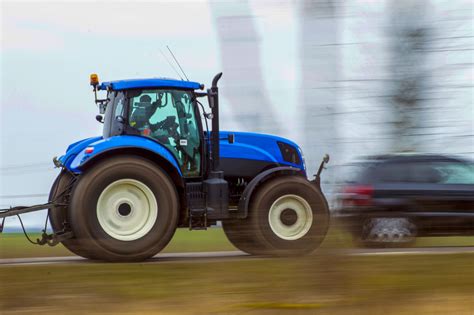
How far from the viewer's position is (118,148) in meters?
10.6

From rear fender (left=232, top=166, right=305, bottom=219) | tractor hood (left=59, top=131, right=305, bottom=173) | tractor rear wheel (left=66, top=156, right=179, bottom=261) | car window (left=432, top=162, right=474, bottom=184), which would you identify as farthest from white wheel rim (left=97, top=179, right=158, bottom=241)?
car window (left=432, top=162, right=474, bottom=184)

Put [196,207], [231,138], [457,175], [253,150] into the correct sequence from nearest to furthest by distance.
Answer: [196,207] < [231,138] < [253,150] < [457,175]

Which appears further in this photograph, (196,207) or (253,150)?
(253,150)

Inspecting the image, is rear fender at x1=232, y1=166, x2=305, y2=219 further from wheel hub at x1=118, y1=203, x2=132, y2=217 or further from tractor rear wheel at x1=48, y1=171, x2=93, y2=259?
tractor rear wheel at x1=48, y1=171, x2=93, y2=259

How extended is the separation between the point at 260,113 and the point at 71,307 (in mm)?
2120

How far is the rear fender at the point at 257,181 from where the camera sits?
10912 mm

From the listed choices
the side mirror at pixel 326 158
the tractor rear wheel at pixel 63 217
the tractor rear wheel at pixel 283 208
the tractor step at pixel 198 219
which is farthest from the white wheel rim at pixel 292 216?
the side mirror at pixel 326 158

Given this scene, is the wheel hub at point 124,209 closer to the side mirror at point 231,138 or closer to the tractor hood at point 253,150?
the tractor hood at point 253,150

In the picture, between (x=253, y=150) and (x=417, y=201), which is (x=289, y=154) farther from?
(x=417, y=201)

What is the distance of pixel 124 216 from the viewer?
34.6ft

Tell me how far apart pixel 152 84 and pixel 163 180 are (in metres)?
1.33

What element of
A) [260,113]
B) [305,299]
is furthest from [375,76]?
[305,299]

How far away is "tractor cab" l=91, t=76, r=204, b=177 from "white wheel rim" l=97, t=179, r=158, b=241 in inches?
29.7

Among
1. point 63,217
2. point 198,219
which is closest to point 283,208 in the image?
point 198,219
